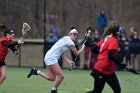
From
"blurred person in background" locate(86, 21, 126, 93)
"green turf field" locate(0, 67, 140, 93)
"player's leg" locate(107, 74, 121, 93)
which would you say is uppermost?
"blurred person in background" locate(86, 21, 126, 93)

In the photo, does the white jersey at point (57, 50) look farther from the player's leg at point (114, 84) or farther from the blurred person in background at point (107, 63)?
the player's leg at point (114, 84)

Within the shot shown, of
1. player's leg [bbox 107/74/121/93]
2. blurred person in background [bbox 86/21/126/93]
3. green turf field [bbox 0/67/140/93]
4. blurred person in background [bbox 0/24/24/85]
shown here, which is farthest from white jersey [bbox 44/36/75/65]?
player's leg [bbox 107/74/121/93]

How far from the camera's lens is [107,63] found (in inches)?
565

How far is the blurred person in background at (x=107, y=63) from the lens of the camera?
14.2 m

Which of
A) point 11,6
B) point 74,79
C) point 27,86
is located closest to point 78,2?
point 11,6

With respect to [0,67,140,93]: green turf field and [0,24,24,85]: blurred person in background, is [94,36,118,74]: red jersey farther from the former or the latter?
[0,67,140,93]: green turf field

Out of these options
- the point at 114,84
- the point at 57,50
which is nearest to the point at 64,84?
the point at 57,50

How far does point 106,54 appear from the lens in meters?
14.4

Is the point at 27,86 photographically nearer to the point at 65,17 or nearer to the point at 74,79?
the point at 74,79

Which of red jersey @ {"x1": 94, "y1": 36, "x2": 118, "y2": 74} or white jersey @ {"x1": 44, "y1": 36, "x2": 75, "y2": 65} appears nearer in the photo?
red jersey @ {"x1": 94, "y1": 36, "x2": 118, "y2": 74}

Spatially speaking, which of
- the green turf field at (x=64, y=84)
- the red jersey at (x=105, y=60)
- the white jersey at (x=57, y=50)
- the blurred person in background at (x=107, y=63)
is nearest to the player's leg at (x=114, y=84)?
the blurred person in background at (x=107, y=63)

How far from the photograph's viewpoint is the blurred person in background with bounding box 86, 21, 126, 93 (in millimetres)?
14180

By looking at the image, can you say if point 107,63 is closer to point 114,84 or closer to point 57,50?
point 114,84

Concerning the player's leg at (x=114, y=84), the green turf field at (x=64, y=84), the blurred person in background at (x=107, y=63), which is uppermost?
the blurred person in background at (x=107, y=63)
